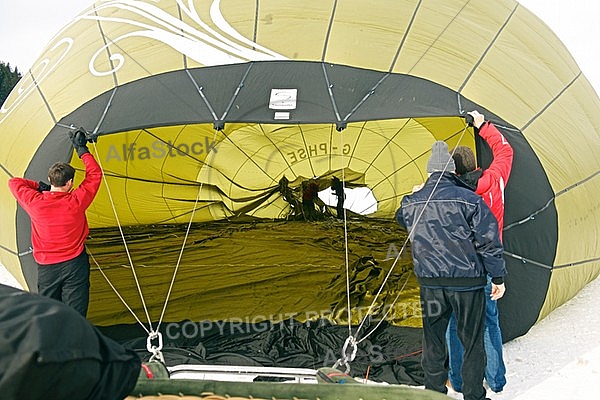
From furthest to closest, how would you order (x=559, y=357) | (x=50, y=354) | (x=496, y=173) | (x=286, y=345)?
(x=286, y=345), (x=559, y=357), (x=496, y=173), (x=50, y=354)

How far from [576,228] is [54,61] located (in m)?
3.80

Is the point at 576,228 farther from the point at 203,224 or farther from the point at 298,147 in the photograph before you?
the point at 203,224

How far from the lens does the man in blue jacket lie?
317 cm

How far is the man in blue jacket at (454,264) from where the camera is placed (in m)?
3.17

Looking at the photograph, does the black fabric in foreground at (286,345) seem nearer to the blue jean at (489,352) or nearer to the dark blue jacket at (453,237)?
the blue jean at (489,352)

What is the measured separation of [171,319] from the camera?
16.2 ft

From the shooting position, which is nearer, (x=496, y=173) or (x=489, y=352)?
(x=489, y=352)

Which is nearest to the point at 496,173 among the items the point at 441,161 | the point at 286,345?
the point at 441,161

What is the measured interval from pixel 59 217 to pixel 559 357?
2.94 m

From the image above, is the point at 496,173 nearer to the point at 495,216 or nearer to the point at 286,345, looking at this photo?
the point at 495,216

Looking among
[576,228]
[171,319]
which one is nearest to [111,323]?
[171,319]

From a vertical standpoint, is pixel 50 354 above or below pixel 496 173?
below

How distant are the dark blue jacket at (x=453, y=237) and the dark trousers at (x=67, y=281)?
1.97 m

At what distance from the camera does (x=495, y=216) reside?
3.55 m
